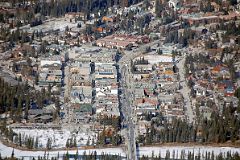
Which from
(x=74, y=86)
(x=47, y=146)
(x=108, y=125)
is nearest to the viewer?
(x=47, y=146)

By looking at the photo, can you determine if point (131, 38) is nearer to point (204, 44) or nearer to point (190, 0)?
point (204, 44)

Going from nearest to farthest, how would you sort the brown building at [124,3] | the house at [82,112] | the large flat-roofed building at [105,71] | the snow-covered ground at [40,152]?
1. the snow-covered ground at [40,152]
2. the house at [82,112]
3. the large flat-roofed building at [105,71]
4. the brown building at [124,3]

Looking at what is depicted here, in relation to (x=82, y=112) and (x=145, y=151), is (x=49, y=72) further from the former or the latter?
(x=145, y=151)

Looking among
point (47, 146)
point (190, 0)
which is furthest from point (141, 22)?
point (47, 146)

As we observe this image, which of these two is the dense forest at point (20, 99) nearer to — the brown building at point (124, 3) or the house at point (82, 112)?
the house at point (82, 112)

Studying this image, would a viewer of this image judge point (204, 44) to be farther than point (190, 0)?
No

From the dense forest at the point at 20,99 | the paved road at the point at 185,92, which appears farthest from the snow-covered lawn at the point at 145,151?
the dense forest at the point at 20,99
